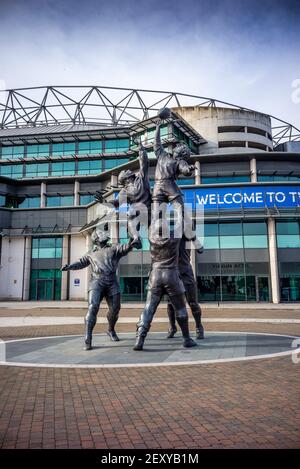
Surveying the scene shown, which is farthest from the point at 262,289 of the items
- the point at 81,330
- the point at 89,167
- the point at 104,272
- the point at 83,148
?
the point at 83,148

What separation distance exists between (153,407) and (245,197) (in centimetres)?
2724

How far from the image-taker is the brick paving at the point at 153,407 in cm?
325

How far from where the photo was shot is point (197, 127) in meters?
43.2

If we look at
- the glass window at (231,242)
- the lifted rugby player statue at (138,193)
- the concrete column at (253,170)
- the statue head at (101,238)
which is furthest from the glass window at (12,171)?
the lifted rugby player statue at (138,193)

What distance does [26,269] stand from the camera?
125 ft

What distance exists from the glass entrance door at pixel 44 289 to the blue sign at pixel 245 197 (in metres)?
18.4

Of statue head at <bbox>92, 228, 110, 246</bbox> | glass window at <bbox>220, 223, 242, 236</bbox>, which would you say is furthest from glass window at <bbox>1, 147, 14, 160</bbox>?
statue head at <bbox>92, 228, 110, 246</bbox>

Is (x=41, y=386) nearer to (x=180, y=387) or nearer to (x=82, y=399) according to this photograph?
(x=82, y=399)

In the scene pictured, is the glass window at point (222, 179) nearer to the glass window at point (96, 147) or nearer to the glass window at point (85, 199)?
the glass window at point (85, 199)

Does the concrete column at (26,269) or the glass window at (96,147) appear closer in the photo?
the concrete column at (26,269)

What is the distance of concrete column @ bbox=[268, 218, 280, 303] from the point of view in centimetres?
2830

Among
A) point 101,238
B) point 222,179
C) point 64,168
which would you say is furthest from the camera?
point 64,168

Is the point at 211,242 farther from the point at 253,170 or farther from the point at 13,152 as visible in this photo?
the point at 13,152

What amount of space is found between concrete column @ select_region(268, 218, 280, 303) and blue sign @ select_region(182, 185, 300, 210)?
1767 mm
